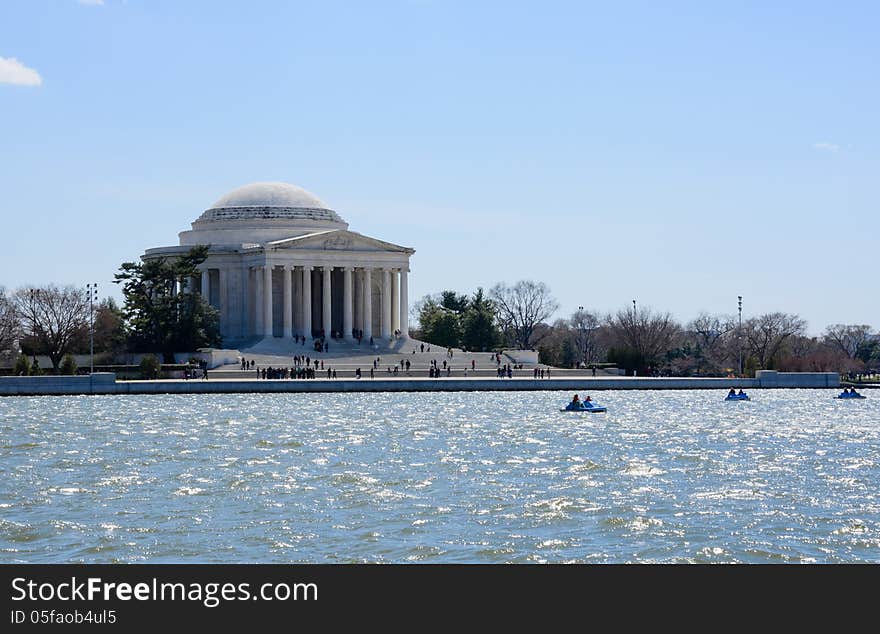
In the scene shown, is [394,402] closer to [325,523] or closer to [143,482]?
[143,482]

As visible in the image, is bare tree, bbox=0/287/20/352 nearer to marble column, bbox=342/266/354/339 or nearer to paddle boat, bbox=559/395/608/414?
marble column, bbox=342/266/354/339

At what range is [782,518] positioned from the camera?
36.7 metres

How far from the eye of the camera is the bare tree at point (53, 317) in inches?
4478

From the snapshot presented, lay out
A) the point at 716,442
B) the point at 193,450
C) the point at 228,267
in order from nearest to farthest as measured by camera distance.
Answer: the point at 193,450 → the point at 716,442 → the point at 228,267

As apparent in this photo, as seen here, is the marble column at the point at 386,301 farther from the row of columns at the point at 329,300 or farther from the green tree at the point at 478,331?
the green tree at the point at 478,331

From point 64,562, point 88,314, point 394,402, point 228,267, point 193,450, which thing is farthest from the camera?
point 228,267

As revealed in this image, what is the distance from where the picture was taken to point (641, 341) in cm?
14738

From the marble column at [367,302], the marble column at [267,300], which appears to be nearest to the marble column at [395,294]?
the marble column at [367,302]

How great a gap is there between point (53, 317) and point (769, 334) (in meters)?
68.8

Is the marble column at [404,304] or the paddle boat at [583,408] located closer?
the paddle boat at [583,408]

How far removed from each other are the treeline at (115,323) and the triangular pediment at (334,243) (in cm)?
986

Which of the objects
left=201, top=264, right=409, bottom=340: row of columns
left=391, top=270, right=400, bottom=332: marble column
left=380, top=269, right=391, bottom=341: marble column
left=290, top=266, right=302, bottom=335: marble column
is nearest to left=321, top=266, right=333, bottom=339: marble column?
left=201, top=264, right=409, bottom=340: row of columns
